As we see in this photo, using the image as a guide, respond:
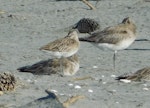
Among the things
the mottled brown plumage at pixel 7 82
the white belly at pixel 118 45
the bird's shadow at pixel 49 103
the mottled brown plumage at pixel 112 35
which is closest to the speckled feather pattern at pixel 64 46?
the mottled brown plumage at pixel 112 35

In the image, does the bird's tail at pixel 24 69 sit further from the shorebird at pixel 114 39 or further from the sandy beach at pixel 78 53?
the shorebird at pixel 114 39

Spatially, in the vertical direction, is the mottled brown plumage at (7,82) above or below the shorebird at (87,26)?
above

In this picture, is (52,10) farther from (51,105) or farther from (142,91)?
(51,105)

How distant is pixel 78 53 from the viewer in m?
16.2

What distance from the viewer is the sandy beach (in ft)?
35.1

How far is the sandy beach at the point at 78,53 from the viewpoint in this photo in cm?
1070

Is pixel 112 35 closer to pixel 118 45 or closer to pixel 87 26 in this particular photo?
pixel 118 45

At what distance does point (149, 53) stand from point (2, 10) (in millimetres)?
8422

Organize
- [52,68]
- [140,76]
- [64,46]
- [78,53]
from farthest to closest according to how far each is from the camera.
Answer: [78,53] → [64,46] → [52,68] → [140,76]

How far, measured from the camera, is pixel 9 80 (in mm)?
10844

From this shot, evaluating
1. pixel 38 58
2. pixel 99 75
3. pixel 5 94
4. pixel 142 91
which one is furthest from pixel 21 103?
pixel 38 58

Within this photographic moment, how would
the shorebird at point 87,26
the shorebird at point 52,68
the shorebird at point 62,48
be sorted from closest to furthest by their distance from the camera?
the shorebird at point 52,68 → the shorebird at point 62,48 → the shorebird at point 87,26

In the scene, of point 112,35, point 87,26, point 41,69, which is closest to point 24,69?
point 41,69

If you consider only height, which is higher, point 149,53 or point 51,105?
point 51,105
